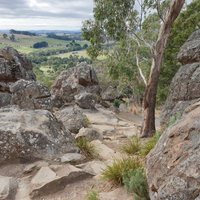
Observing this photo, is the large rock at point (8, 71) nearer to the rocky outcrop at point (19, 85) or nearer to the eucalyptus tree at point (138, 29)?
the rocky outcrop at point (19, 85)

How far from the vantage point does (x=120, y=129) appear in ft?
71.6

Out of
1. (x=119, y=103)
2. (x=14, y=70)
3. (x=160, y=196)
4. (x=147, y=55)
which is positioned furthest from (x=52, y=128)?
(x=147, y=55)

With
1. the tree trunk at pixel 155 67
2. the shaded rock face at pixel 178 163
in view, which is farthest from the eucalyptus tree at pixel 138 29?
the shaded rock face at pixel 178 163

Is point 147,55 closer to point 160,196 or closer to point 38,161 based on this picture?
point 38,161

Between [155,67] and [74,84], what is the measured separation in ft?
46.1

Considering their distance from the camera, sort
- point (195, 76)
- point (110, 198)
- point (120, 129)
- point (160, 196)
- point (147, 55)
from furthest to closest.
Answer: point (147, 55) → point (120, 129) → point (195, 76) → point (110, 198) → point (160, 196)

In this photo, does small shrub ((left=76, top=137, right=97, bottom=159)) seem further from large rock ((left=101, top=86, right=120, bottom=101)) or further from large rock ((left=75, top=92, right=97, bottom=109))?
large rock ((left=101, top=86, right=120, bottom=101))

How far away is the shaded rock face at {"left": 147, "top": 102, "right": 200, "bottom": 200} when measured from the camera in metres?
5.66

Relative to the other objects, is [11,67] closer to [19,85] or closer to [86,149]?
[19,85]

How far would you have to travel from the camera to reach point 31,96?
2156cm

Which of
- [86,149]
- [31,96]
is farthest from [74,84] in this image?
[86,149]

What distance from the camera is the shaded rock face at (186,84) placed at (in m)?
14.9

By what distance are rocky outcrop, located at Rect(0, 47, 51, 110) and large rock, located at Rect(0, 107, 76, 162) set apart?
8.33 m

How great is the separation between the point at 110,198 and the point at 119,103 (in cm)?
3226
